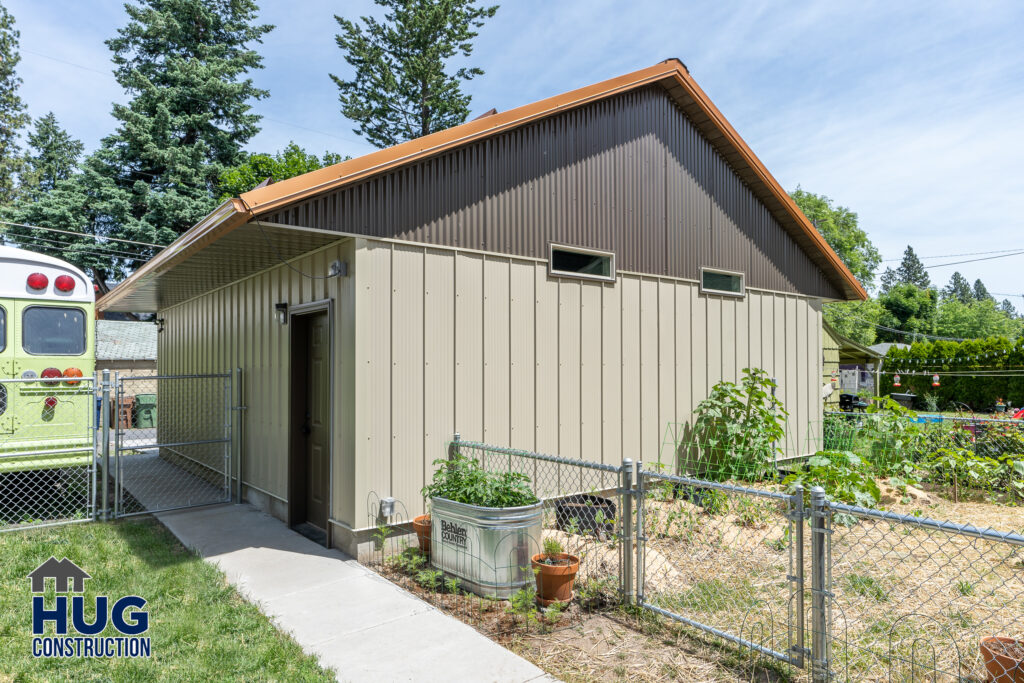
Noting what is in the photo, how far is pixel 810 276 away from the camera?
9742 millimetres

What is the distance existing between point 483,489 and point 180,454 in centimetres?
765

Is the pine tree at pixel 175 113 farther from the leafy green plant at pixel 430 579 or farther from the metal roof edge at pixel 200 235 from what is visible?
the leafy green plant at pixel 430 579

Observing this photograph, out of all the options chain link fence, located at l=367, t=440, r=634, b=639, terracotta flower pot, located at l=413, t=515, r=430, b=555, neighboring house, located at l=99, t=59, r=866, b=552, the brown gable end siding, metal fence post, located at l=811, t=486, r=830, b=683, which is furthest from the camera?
the brown gable end siding

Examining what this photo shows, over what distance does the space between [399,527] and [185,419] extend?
6.47 m

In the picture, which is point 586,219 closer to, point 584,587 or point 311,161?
point 584,587

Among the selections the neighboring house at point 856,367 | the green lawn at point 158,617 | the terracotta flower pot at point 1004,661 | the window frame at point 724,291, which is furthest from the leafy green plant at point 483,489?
the neighboring house at point 856,367

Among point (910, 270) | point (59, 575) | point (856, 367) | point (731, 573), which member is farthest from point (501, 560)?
point (910, 270)

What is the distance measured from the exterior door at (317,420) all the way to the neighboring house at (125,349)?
62.0 ft

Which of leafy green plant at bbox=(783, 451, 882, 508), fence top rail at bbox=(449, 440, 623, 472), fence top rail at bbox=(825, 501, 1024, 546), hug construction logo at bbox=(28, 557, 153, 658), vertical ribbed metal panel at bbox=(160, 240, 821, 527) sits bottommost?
hug construction logo at bbox=(28, 557, 153, 658)

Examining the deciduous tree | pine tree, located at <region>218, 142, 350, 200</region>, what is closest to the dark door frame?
pine tree, located at <region>218, 142, 350, 200</region>

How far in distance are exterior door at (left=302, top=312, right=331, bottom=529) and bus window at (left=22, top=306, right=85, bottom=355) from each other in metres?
3.11

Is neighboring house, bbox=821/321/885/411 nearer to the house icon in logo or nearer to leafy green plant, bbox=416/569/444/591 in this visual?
leafy green plant, bbox=416/569/444/591

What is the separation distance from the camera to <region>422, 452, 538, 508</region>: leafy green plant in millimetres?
4277

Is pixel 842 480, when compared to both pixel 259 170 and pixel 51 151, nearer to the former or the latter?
pixel 259 170
